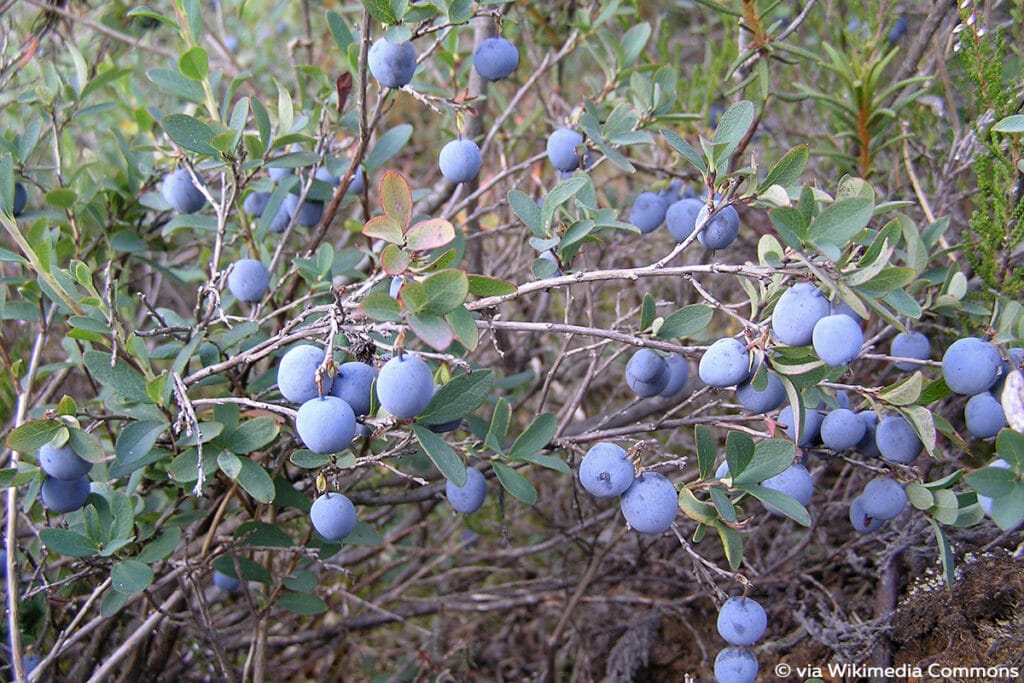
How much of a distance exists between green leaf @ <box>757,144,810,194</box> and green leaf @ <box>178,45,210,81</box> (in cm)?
95

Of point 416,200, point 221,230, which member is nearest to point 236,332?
point 221,230

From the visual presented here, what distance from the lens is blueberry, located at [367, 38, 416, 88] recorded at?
46.8 inches

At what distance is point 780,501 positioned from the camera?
1.09 meters

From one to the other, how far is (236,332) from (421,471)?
0.48 meters

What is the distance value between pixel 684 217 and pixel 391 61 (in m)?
0.56

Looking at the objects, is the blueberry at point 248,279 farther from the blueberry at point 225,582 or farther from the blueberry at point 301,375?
the blueberry at point 225,582

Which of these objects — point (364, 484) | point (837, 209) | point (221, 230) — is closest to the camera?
point (837, 209)

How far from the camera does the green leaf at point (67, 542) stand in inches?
48.1

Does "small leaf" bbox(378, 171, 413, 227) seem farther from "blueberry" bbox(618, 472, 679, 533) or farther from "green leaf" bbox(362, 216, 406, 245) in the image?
"blueberry" bbox(618, 472, 679, 533)

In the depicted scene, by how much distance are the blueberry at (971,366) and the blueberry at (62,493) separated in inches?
48.0

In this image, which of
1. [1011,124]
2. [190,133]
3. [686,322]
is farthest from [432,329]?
[1011,124]

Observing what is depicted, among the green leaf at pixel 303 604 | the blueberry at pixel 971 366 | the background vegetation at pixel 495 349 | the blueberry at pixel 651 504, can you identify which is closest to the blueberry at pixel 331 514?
the background vegetation at pixel 495 349

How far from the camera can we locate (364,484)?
188cm

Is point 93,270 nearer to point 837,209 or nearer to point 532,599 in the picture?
point 532,599
